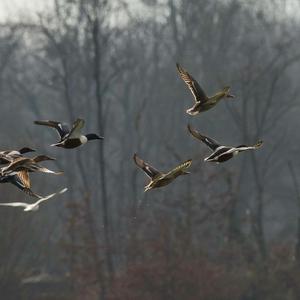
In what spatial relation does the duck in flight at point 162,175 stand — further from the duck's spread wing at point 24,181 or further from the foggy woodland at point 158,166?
the foggy woodland at point 158,166

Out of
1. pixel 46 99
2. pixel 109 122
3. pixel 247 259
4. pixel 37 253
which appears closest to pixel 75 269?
pixel 37 253

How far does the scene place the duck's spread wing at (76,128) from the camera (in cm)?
384

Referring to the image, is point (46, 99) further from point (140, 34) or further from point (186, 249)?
point (186, 249)

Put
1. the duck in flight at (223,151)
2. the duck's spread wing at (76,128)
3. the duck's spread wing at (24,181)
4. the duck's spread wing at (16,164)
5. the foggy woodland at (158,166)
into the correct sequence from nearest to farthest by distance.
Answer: the duck's spread wing at (76,128), the duck in flight at (223,151), the duck's spread wing at (16,164), the duck's spread wing at (24,181), the foggy woodland at (158,166)

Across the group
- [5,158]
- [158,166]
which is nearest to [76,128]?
[5,158]

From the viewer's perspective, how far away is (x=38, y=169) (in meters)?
4.04

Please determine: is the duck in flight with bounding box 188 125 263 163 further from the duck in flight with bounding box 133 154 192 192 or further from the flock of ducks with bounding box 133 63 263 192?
the duck in flight with bounding box 133 154 192 192

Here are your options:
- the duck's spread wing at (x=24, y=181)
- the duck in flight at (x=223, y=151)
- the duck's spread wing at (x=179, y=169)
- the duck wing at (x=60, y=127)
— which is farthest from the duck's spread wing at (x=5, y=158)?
the duck in flight at (x=223, y=151)

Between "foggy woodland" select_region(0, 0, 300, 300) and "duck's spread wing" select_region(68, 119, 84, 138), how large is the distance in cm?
1065

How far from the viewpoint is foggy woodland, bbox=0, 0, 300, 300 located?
17297mm

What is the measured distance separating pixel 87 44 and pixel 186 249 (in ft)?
59.4

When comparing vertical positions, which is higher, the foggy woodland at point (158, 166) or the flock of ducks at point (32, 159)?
the foggy woodland at point (158, 166)

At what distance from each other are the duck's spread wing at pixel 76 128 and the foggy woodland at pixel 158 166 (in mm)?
10649

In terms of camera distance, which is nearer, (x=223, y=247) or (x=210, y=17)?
(x=223, y=247)
